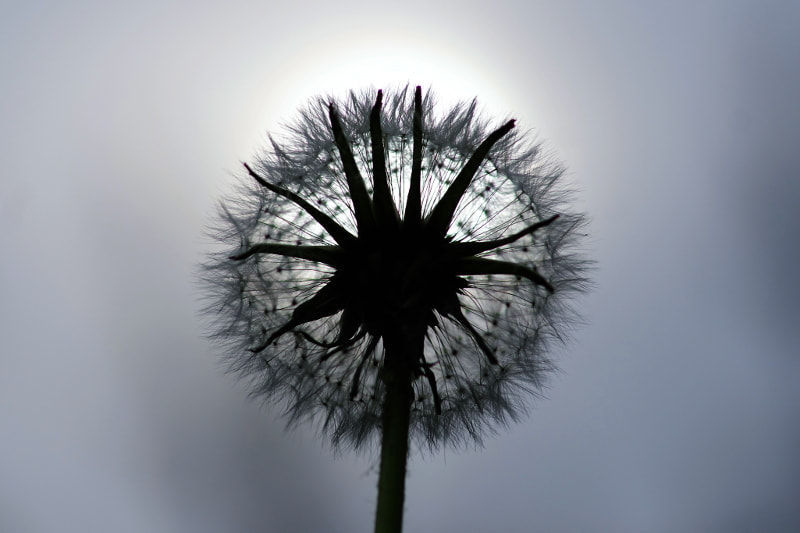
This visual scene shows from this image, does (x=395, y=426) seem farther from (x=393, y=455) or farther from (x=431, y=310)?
(x=431, y=310)

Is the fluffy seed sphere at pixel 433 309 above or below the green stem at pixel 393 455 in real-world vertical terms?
above

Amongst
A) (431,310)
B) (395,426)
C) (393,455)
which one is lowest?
(393,455)

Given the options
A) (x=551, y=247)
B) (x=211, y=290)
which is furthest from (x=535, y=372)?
(x=211, y=290)

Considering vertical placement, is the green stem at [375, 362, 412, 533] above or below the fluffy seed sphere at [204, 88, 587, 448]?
below

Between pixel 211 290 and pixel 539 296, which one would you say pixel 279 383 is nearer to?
pixel 211 290

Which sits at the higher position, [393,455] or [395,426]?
[395,426]

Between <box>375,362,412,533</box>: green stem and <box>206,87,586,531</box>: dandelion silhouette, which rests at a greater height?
<box>206,87,586,531</box>: dandelion silhouette

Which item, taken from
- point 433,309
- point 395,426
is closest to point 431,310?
point 433,309
